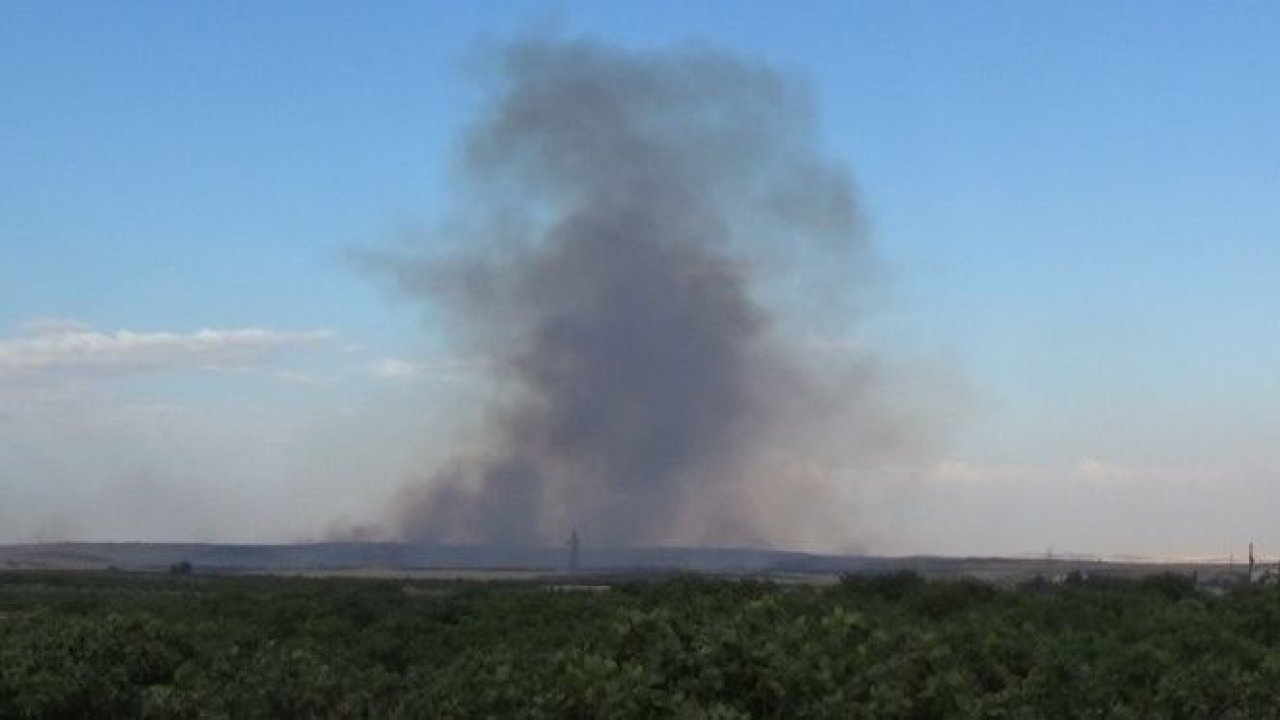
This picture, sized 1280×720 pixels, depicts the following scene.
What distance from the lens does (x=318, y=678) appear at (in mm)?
20109

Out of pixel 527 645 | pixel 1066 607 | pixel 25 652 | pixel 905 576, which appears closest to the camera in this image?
pixel 25 652

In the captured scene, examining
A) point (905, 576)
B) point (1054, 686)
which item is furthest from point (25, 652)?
point (905, 576)

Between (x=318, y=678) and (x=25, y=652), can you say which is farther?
(x=25, y=652)

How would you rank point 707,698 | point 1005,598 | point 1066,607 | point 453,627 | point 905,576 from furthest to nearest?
point 905,576
point 1005,598
point 1066,607
point 453,627
point 707,698

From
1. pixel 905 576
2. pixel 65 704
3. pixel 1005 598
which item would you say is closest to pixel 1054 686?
pixel 65 704

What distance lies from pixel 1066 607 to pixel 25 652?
26022 mm

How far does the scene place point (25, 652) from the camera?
22250 millimetres

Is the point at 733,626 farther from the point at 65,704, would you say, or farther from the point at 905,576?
the point at 905,576

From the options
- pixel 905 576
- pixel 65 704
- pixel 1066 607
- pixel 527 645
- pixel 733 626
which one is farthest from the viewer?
pixel 905 576

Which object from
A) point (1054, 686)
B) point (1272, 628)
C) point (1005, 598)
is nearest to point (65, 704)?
point (1054, 686)

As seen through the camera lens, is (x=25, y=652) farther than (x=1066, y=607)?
No

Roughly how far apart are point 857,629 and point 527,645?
7216 mm

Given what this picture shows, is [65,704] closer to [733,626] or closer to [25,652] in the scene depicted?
[25,652]

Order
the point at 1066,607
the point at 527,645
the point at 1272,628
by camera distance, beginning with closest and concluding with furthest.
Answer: the point at 527,645
the point at 1272,628
the point at 1066,607
